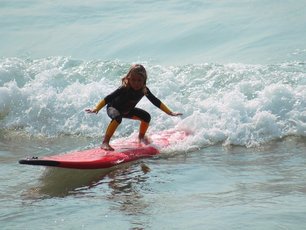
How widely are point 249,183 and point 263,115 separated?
3571 millimetres

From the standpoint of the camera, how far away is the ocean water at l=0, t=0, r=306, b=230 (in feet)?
18.0

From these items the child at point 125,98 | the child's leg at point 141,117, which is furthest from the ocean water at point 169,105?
the child at point 125,98

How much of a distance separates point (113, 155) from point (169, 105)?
4.14 meters

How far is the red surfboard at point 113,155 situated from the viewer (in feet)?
22.7

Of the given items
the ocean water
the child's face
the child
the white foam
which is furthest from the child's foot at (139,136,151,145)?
the child's face

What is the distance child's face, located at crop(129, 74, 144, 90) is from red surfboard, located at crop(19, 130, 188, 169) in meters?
0.77

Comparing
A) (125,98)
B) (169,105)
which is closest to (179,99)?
(169,105)

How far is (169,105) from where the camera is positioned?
11781 millimetres

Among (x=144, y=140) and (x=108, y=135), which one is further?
(x=144, y=140)

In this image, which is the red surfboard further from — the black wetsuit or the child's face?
the child's face

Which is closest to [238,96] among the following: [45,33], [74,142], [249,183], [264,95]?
[264,95]

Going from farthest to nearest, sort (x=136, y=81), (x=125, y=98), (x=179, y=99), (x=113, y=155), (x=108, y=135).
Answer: (x=179, y=99) < (x=125, y=98) < (x=136, y=81) < (x=108, y=135) < (x=113, y=155)

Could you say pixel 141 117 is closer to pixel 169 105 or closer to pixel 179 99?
pixel 169 105

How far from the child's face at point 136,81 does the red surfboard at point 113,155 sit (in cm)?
77
